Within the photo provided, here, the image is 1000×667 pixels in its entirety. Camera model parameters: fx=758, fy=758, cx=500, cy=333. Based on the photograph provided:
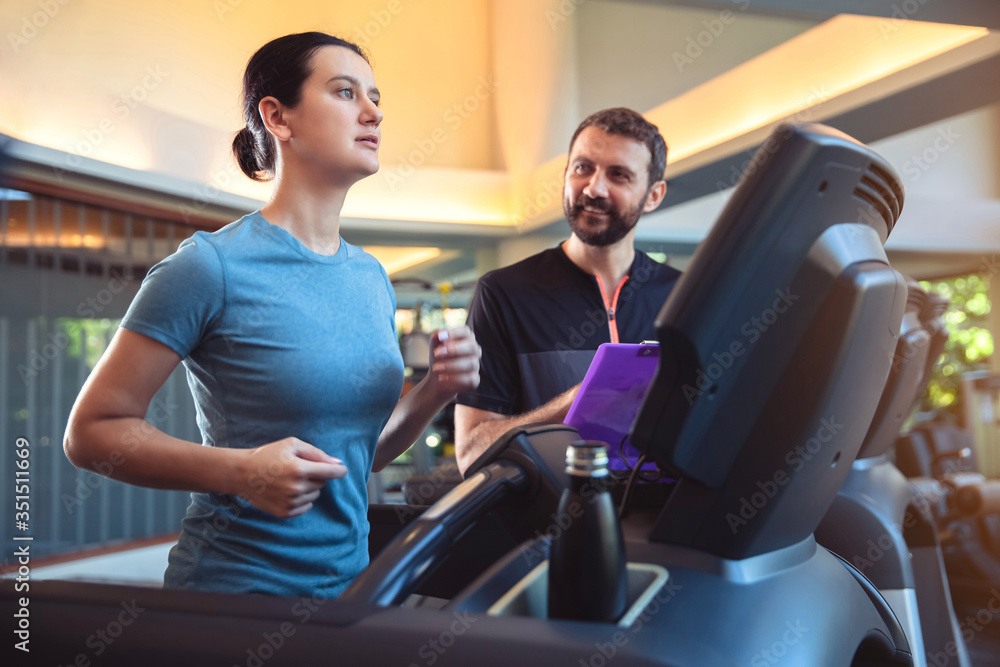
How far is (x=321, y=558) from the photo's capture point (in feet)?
3.19

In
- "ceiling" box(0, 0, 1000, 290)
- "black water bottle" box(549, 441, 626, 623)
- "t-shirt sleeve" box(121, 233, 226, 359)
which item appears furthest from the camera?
"ceiling" box(0, 0, 1000, 290)

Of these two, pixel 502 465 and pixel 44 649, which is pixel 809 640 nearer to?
pixel 502 465

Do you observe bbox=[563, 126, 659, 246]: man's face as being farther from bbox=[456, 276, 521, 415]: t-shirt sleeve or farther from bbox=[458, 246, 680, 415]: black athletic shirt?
bbox=[456, 276, 521, 415]: t-shirt sleeve

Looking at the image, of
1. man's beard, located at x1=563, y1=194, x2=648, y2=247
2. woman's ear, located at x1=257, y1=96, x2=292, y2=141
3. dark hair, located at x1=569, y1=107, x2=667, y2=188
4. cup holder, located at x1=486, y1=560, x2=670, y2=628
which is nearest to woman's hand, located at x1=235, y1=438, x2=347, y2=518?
cup holder, located at x1=486, y1=560, x2=670, y2=628

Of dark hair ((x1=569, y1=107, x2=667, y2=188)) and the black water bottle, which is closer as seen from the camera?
the black water bottle

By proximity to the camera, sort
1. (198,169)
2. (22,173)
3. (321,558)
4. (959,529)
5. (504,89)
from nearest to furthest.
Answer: (321,558) → (959,529) → (22,173) → (198,169) → (504,89)

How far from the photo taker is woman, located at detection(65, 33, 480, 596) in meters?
0.85

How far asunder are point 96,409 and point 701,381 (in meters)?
0.66

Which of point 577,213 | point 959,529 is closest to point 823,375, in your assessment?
point 577,213

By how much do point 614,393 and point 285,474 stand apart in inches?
14.8

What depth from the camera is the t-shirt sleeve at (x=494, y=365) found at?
1.71 meters

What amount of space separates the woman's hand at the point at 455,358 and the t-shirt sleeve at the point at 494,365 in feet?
2.02

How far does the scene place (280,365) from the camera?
950 mm

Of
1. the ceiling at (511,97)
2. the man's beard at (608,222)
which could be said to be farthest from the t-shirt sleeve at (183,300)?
the ceiling at (511,97)
